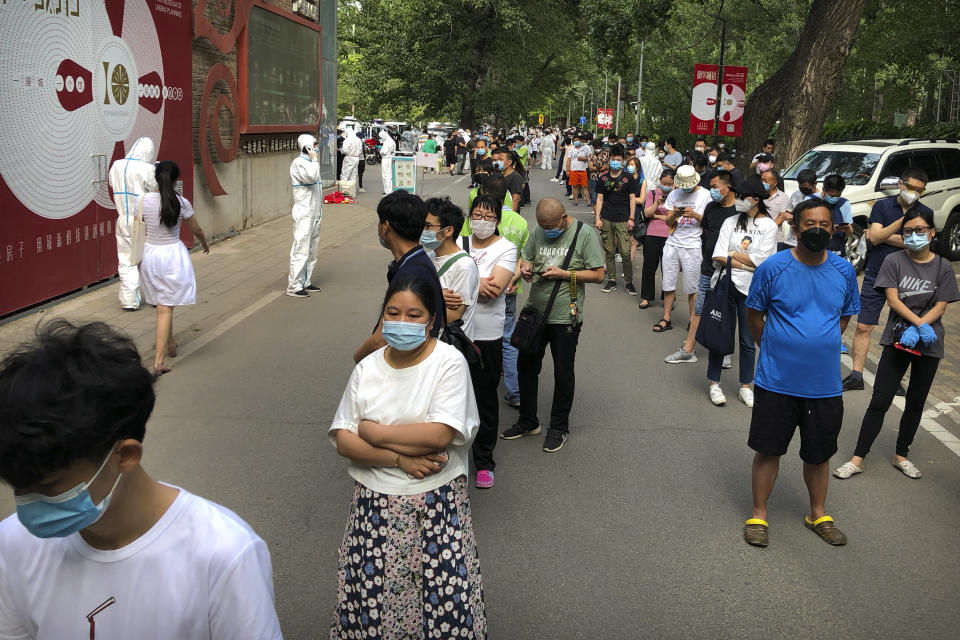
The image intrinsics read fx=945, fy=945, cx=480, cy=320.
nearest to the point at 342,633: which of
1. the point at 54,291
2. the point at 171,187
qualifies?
the point at 171,187

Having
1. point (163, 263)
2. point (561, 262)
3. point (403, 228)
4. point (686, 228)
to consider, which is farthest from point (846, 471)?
point (163, 263)

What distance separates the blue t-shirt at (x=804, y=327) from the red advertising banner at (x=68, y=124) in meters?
7.93

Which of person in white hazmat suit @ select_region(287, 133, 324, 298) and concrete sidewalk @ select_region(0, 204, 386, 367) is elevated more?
person in white hazmat suit @ select_region(287, 133, 324, 298)

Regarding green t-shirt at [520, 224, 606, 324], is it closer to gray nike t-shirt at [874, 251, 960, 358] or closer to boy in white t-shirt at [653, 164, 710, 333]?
gray nike t-shirt at [874, 251, 960, 358]

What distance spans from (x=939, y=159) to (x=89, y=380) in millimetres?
16947

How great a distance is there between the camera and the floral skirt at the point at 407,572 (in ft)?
10.9

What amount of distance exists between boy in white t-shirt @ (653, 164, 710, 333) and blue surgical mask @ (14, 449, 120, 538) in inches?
323

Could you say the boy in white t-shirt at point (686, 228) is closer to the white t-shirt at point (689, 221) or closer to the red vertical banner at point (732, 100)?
the white t-shirt at point (689, 221)

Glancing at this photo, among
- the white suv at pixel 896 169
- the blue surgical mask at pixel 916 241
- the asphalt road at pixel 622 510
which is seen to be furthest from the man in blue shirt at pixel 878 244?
the white suv at pixel 896 169

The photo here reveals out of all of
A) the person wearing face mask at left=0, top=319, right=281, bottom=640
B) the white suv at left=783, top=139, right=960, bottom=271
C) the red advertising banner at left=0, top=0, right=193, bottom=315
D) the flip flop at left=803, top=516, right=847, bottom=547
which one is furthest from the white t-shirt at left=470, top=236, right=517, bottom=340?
the white suv at left=783, top=139, right=960, bottom=271

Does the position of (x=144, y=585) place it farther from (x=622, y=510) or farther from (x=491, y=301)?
(x=491, y=301)

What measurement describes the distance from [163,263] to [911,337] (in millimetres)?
5976

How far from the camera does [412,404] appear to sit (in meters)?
3.38

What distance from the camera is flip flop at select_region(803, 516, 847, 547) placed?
5113 mm
